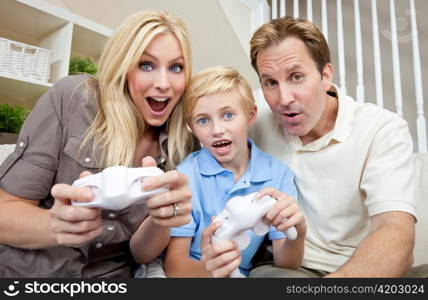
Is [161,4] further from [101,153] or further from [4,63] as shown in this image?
[101,153]

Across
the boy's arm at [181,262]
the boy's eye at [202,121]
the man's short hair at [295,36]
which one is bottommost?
the boy's arm at [181,262]

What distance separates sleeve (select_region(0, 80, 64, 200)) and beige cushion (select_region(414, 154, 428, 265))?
1.13 metres

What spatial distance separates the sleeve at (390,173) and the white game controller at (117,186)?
558mm

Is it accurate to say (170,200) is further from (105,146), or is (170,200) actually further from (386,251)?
(386,251)

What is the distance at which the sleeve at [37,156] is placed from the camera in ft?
2.72

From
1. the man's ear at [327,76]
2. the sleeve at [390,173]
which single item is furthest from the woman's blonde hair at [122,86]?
the sleeve at [390,173]

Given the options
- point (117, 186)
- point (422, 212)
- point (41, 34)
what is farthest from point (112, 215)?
point (41, 34)

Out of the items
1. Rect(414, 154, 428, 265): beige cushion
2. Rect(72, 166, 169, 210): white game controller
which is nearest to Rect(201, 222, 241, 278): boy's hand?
Rect(72, 166, 169, 210): white game controller

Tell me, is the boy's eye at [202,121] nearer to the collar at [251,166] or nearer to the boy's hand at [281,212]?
the collar at [251,166]

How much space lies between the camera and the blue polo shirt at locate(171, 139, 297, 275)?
969 mm

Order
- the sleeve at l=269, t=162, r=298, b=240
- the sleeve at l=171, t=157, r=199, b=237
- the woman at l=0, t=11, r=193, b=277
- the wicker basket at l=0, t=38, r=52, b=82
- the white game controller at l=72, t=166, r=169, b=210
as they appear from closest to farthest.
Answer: the white game controller at l=72, t=166, r=169, b=210
the woman at l=0, t=11, r=193, b=277
the sleeve at l=171, t=157, r=199, b=237
the sleeve at l=269, t=162, r=298, b=240
the wicker basket at l=0, t=38, r=52, b=82

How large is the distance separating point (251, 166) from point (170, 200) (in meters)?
0.43

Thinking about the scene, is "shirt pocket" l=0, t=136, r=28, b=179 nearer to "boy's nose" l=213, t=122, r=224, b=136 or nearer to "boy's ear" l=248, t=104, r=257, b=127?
"boy's nose" l=213, t=122, r=224, b=136

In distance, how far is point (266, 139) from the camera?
121cm
